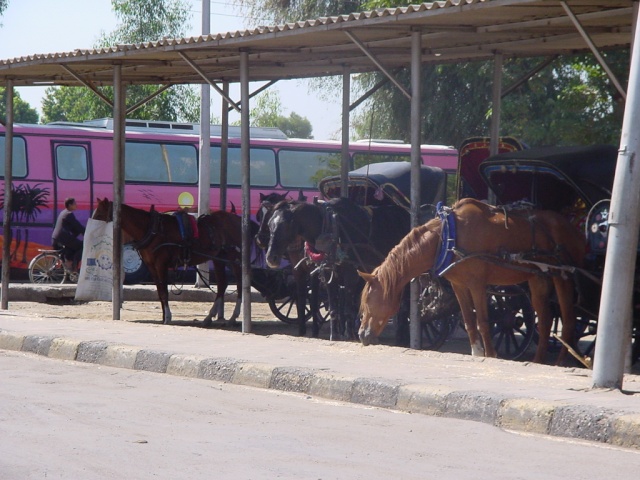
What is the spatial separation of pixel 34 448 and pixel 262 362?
12.0 feet

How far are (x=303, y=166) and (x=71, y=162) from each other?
5503mm

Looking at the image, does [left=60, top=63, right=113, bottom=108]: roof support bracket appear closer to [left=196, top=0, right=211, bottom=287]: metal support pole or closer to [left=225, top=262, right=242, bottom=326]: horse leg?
[left=225, top=262, right=242, bottom=326]: horse leg

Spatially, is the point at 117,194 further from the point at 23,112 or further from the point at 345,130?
the point at 23,112

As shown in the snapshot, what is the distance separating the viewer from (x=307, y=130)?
401ft

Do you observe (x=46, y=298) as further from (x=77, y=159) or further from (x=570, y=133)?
(x=570, y=133)

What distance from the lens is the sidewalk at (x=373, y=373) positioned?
7238 millimetres

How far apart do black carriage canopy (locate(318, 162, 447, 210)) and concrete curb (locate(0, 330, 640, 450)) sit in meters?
4.28

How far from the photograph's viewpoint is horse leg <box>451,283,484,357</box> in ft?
34.9

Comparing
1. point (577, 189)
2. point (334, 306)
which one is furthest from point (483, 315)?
point (334, 306)

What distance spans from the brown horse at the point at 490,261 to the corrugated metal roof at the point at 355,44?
6.03 ft

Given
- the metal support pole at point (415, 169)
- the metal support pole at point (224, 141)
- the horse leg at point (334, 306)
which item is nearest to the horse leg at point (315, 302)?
the horse leg at point (334, 306)

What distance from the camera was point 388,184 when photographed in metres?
13.9

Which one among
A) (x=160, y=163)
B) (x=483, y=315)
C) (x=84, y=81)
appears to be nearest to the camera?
(x=483, y=315)

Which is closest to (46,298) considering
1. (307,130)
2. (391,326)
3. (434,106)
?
→ (391,326)
